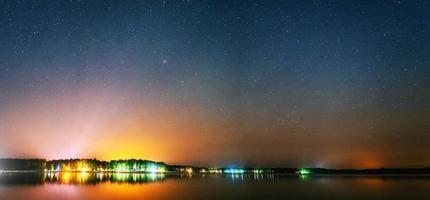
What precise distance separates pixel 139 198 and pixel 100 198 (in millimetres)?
4413

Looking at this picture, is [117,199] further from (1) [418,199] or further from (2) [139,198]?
(1) [418,199]

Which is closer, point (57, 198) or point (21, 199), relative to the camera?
point (21, 199)

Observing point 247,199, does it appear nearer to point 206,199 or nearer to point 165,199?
point 206,199

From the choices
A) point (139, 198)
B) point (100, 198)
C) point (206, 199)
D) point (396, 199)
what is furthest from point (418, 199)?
point (100, 198)

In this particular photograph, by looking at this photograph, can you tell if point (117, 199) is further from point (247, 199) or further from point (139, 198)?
point (247, 199)

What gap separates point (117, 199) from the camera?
153 ft

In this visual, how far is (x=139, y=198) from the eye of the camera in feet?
160

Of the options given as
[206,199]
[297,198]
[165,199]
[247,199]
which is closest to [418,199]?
[297,198]

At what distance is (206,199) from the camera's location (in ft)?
157

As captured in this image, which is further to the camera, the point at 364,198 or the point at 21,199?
the point at 364,198

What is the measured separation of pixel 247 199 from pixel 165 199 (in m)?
9.32

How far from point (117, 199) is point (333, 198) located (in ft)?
82.1

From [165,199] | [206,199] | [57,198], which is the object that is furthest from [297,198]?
[57,198]

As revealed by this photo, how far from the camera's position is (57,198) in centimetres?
4809
